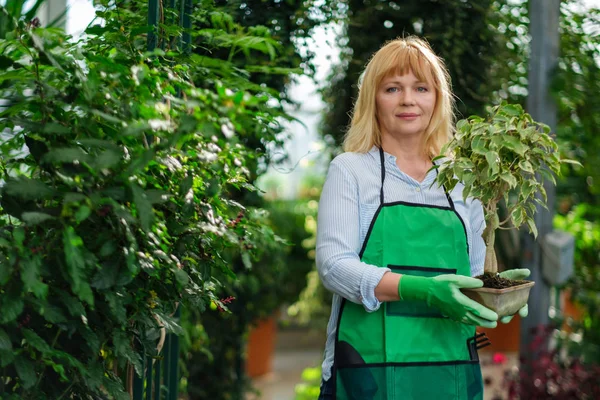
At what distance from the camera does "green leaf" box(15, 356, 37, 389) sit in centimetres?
117

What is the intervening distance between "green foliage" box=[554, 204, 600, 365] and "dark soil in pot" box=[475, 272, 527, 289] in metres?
2.35

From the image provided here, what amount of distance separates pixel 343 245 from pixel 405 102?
34 cm

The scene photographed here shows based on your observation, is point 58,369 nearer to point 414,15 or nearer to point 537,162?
point 537,162

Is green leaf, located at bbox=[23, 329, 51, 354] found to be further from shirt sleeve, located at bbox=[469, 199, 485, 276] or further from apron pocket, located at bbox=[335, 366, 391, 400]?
shirt sleeve, located at bbox=[469, 199, 485, 276]

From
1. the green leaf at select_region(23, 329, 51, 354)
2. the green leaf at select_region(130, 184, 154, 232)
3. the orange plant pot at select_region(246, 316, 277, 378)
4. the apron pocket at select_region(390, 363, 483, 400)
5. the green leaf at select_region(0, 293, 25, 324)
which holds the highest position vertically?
the green leaf at select_region(130, 184, 154, 232)

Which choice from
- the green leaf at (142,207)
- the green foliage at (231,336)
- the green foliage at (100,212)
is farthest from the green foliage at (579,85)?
the green leaf at (142,207)

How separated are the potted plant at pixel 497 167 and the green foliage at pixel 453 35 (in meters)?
0.78

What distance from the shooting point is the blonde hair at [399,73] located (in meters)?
1.65

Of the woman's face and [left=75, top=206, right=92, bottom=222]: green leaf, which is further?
the woman's face

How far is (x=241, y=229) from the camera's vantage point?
1540mm

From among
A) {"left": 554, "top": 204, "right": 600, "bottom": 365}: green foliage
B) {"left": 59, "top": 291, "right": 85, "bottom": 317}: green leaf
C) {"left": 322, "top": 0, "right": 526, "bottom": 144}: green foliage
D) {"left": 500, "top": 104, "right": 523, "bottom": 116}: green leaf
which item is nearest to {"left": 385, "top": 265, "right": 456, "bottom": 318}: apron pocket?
{"left": 500, "top": 104, "right": 523, "bottom": 116}: green leaf

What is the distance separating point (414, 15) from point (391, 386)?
1334mm

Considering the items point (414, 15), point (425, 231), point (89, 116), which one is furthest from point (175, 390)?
point (414, 15)

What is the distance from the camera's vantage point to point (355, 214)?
1.58 meters
